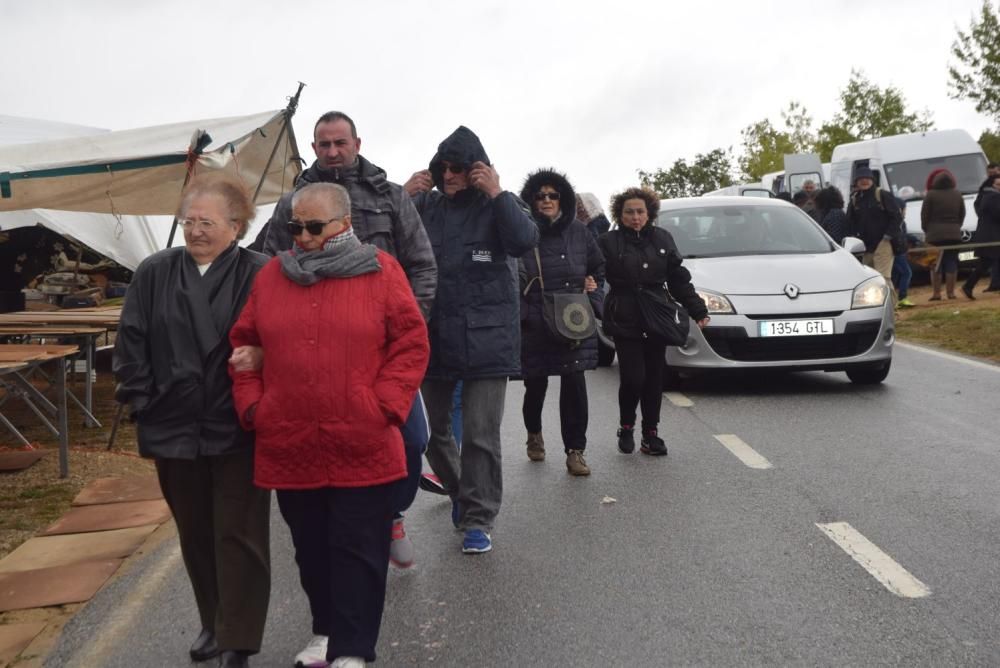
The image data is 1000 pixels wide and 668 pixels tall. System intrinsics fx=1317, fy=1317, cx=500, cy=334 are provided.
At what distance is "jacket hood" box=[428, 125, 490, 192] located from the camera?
5.60 meters

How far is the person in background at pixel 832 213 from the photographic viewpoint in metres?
17.4

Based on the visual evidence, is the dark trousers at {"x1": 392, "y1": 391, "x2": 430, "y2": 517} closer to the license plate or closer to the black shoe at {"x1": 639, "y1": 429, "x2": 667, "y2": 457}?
the black shoe at {"x1": 639, "y1": 429, "x2": 667, "y2": 457}

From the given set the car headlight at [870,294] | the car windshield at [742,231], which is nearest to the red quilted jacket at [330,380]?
the car headlight at [870,294]

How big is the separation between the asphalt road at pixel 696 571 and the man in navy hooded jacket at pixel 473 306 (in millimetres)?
351

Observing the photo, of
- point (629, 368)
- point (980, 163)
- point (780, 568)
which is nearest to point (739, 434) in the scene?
point (629, 368)

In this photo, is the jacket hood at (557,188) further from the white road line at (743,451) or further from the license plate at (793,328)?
the license plate at (793,328)

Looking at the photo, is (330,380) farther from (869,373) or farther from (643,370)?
(869,373)

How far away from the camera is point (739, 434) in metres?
8.72

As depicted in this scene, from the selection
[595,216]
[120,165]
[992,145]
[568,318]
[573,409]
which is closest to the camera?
[568,318]

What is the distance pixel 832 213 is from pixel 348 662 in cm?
1472

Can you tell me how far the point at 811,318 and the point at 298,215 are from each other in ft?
23.3

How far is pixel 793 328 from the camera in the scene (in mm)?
10391

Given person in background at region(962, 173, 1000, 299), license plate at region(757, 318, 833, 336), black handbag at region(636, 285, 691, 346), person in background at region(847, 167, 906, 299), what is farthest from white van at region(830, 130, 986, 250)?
black handbag at region(636, 285, 691, 346)

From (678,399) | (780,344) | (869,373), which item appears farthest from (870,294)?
(678,399)
